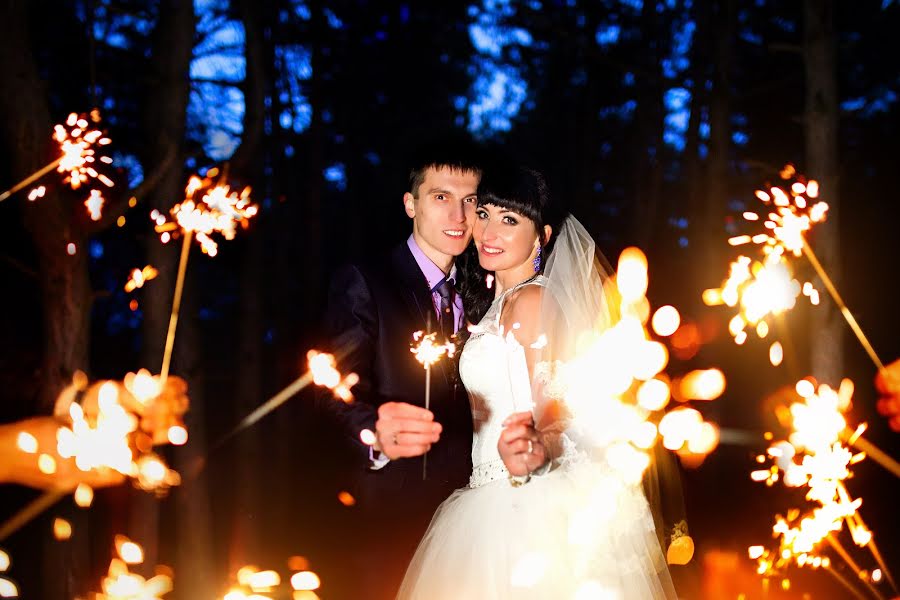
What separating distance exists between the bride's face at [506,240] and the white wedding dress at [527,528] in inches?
8.9

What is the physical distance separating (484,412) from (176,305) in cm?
345

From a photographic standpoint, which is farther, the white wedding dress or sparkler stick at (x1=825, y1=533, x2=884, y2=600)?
sparkler stick at (x1=825, y1=533, x2=884, y2=600)

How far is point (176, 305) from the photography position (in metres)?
6.46

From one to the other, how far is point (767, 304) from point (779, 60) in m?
5.98

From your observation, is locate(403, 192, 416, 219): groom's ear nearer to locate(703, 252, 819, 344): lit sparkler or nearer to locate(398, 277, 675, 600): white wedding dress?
locate(398, 277, 675, 600): white wedding dress

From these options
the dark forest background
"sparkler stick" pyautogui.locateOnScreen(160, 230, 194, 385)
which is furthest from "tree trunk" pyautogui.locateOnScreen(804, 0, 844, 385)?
"sparkler stick" pyautogui.locateOnScreen(160, 230, 194, 385)

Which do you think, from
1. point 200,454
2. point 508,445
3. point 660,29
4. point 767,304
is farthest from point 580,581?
point 660,29

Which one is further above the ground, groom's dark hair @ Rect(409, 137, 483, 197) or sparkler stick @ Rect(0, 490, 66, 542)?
groom's dark hair @ Rect(409, 137, 483, 197)

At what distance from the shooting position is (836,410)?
6.36 metres

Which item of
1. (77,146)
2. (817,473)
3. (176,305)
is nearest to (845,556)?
(817,473)

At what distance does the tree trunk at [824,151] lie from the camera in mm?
6074

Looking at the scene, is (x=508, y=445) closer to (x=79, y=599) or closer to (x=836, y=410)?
(x=79, y=599)

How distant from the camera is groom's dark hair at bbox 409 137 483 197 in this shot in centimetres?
470

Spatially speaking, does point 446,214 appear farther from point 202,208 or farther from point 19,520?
point 19,520
